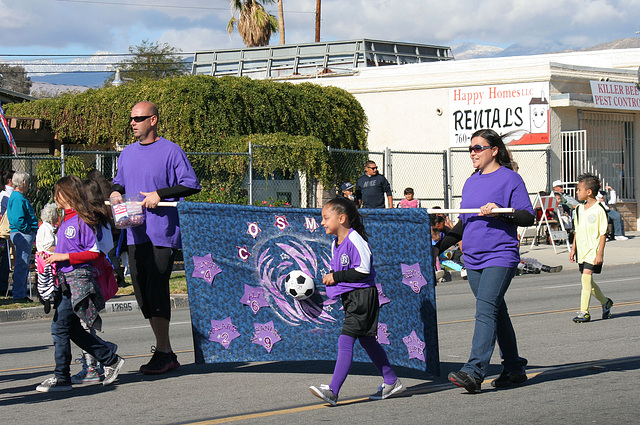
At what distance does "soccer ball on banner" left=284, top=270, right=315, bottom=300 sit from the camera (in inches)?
259

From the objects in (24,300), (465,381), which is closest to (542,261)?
(24,300)

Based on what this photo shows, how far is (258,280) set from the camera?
22.2 feet

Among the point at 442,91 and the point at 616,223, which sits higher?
the point at 442,91

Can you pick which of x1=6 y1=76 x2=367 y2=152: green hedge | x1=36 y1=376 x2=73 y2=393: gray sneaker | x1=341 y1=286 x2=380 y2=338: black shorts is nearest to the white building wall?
x1=6 y1=76 x2=367 y2=152: green hedge

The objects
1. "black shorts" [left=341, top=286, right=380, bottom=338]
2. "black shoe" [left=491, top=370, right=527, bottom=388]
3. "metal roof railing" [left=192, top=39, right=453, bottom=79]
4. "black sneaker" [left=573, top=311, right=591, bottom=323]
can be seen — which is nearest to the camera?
"black shorts" [left=341, top=286, right=380, bottom=338]

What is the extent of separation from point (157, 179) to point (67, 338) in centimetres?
145

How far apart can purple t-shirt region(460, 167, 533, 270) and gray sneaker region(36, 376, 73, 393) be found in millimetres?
3244

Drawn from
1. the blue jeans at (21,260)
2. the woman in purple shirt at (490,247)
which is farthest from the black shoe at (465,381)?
the blue jeans at (21,260)

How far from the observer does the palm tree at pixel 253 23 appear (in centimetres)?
4484

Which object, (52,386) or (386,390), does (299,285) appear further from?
(52,386)

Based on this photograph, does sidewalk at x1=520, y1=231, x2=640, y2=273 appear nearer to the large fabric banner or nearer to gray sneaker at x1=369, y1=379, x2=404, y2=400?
the large fabric banner

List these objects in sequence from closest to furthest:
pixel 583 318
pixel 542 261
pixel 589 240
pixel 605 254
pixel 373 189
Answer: pixel 583 318 → pixel 589 240 → pixel 373 189 → pixel 542 261 → pixel 605 254

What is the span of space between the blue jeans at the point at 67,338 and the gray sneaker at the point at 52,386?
33 millimetres

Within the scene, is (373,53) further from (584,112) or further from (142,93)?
(142,93)
